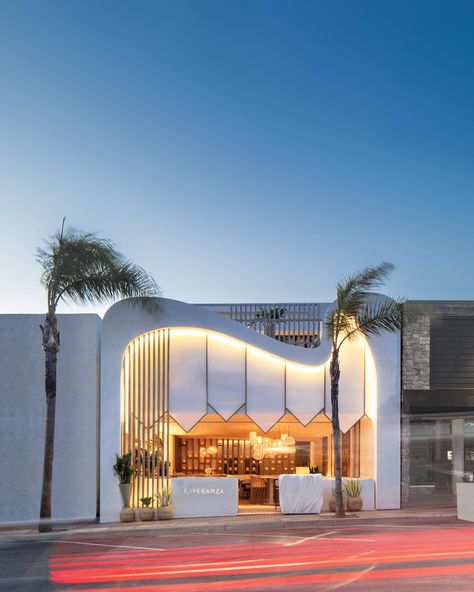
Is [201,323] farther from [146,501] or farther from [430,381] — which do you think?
[430,381]

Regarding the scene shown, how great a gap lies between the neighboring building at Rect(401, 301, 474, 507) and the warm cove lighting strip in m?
2.84

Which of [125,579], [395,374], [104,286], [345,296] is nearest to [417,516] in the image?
[395,374]

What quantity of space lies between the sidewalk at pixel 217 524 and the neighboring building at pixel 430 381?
1506mm

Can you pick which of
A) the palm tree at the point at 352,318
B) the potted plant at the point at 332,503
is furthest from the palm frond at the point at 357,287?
the potted plant at the point at 332,503

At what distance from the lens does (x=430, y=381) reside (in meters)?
19.6

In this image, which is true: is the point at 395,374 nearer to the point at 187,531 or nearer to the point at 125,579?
the point at 187,531

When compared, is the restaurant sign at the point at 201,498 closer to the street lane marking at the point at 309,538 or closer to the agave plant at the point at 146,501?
the agave plant at the point at 146,501

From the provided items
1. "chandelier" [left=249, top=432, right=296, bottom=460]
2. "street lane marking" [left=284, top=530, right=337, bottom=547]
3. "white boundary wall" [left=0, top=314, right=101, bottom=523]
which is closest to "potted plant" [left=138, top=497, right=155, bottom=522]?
"white boundary wall" [left=0, top=314, right=101, bottom=523]

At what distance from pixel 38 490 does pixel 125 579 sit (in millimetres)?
7935

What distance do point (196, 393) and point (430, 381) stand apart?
715 cm

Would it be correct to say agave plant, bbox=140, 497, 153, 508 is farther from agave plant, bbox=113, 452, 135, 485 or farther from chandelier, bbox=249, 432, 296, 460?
chandelier, bbox=249, 432, 296, 460

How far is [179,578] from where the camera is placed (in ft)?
36.2

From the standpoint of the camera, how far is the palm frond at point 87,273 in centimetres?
1698

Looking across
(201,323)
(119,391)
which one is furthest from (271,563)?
(201,323)
